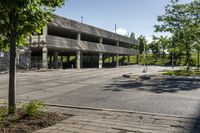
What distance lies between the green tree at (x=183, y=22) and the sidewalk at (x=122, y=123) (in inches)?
868

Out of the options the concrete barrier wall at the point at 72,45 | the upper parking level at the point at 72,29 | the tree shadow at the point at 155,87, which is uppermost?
the upper parking level at the point at 72,29

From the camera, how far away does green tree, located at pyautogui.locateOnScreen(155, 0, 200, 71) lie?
27.4 meters

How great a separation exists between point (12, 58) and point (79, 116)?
2336 millimetres

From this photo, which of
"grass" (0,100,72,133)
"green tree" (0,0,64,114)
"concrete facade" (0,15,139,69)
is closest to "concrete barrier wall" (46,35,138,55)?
"concrete facade" (0,15,139,69)

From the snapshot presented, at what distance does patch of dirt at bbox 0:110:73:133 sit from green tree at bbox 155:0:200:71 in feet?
76.6

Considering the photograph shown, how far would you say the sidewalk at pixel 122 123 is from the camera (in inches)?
223

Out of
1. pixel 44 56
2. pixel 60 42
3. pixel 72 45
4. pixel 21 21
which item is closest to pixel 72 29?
pixel 72 45

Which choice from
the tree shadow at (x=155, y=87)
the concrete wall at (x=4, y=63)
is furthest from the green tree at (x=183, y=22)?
the concrete wall at (x=4, y=63)

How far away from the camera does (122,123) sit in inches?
247

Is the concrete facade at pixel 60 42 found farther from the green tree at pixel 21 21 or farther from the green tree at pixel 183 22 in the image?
the green tree at pixel 21 21

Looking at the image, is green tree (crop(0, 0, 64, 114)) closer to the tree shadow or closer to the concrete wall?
the tree shadow

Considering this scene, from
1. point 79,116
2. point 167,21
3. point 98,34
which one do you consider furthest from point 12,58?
point 98,34

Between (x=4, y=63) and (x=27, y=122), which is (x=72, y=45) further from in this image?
(x=27, y=122)

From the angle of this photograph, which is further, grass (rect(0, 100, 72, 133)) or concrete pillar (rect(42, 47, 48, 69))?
concrete pillar (rect(42, 47, 48, 69))
